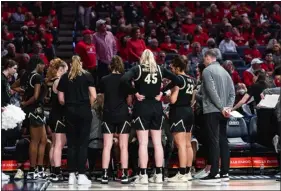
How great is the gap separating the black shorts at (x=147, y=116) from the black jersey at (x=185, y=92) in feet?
1.17

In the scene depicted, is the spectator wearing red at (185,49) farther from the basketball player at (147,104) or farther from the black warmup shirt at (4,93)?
the black warmup shirt at (4,93)

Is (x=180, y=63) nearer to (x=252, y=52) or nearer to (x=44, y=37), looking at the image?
(x=252, y=52)

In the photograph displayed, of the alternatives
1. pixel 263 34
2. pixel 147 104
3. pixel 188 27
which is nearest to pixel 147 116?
pixel 147 104

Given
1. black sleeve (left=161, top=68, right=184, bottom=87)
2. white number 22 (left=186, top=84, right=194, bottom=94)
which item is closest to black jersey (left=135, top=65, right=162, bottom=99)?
black sleeve (left=161, top=68, right=184, bottom=87)

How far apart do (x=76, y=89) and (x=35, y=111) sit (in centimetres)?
86

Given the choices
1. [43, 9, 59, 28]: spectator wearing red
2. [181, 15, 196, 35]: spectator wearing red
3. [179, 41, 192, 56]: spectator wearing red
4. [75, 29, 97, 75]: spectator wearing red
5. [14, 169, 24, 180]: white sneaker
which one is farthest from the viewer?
[181, 15, 196, 35]: spectator wearing red

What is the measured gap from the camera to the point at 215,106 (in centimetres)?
1141

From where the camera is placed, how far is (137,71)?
36.9 ft

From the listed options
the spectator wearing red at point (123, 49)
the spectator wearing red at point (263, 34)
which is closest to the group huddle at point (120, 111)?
the spectator wearing red at point (123, 49)

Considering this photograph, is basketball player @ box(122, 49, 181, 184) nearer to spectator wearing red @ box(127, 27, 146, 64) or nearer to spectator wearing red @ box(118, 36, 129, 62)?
spectator wearing red @ box(127, 27, 146, 64)

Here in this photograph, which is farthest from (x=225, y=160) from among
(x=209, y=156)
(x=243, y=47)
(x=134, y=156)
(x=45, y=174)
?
(x=243, y=47)

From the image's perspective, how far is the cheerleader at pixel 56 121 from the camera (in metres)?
11.6

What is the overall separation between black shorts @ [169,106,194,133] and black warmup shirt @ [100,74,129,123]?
0.69 meters

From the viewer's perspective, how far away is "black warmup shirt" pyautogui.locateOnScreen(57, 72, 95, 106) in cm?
1138
